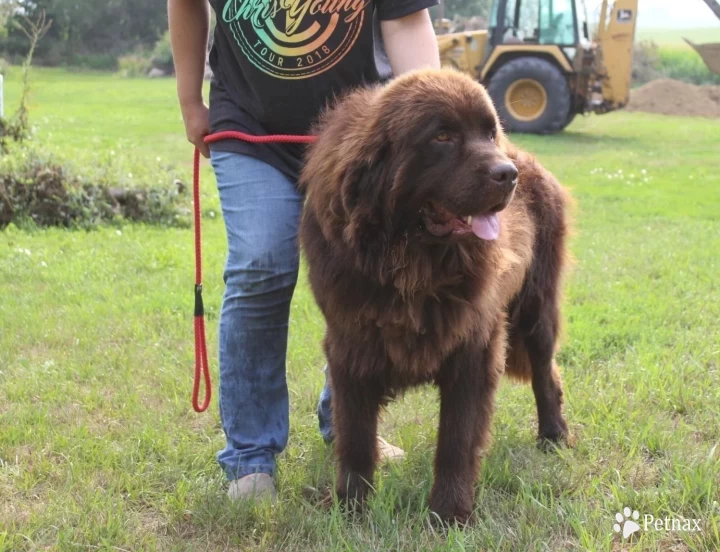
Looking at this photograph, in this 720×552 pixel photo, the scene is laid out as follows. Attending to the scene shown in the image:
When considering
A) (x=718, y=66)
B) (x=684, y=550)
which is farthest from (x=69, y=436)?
(x=718, y=66)

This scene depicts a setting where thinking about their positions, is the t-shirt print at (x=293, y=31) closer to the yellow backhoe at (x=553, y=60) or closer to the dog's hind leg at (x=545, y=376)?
the dog's hind leg at (x=545, y=376)

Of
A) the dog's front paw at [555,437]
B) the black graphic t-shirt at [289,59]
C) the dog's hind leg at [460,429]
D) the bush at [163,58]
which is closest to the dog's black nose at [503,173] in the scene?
the dog's hind leg at [460,429]

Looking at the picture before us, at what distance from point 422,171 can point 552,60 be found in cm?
1644

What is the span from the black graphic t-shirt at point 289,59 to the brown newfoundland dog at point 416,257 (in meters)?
0.22

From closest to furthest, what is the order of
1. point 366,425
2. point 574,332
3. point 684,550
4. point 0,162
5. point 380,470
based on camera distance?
1. point 684,550
2. point 366,425
3. point 380,470
4. point 574,332
5. point 0,162

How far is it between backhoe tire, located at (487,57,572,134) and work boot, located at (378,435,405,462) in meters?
14.7

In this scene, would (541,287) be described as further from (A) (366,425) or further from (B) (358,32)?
(B) (358,32)

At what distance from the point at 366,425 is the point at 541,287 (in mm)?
1096

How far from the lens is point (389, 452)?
338cm

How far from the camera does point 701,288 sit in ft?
18.2

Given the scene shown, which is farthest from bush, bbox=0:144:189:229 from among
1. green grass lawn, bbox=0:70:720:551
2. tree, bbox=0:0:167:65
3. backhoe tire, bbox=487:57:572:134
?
tree, bbox=0:0:167:65

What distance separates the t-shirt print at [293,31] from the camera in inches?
113

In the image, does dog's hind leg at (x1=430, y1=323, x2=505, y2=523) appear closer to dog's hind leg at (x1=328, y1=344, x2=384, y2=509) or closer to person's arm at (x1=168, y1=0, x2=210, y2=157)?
dog's hind leg at (x1=328, y1=344, x2=384, y2=509)

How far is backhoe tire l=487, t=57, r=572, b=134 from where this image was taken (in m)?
17.3
